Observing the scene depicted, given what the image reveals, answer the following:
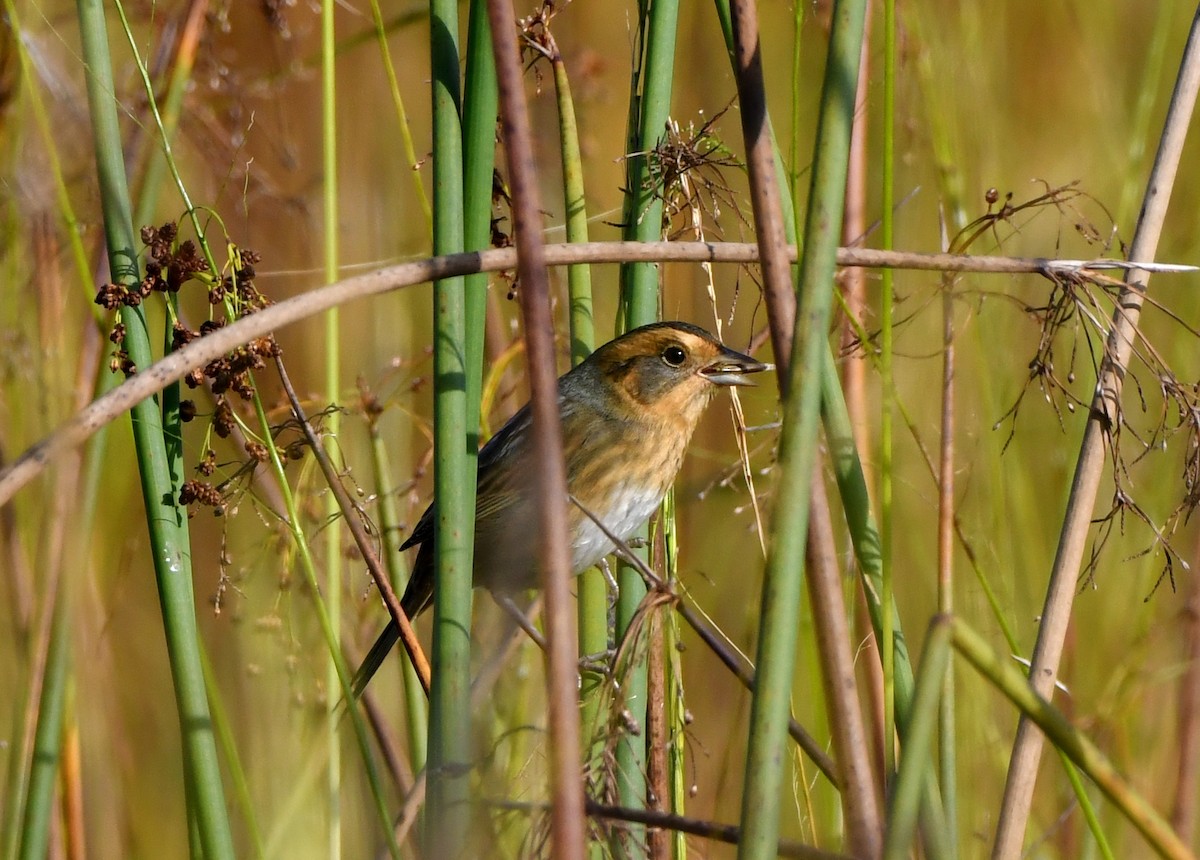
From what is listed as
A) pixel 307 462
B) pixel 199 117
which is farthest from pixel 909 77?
pixel 199 117

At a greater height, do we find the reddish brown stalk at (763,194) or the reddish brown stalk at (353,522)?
the reddish brown stalk at (763,194)

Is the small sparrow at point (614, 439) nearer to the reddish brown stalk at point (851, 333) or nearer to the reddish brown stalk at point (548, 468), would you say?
the reddish brown stalk at point (851, 333)

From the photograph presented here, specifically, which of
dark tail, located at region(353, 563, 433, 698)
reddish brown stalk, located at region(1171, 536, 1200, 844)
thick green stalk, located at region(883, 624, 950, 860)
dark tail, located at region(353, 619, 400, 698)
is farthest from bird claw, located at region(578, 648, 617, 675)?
reddish brown stalk, located at region(1171, 536, 1200, 844)

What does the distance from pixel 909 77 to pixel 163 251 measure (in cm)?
157

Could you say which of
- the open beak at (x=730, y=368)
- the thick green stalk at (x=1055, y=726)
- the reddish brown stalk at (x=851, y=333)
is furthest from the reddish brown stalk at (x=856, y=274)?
the thick green stalk at (x=1055, y=726)

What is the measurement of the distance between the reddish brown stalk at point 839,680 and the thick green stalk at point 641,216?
0.52m

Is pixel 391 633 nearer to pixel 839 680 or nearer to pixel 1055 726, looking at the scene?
pixel 839 680

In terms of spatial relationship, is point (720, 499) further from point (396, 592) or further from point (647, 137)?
point (647, 137)

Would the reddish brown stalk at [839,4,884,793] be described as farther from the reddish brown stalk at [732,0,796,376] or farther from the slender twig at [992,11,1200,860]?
the reddish brown stalk at [732,0,796,376]

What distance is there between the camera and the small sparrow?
262 centimetres

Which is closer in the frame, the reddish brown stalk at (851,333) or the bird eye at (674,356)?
the reddish brown stalk at (851,333)

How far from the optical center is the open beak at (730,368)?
8.00 feet

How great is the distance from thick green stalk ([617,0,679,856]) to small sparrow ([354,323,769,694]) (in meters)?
0.56

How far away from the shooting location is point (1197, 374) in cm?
275
